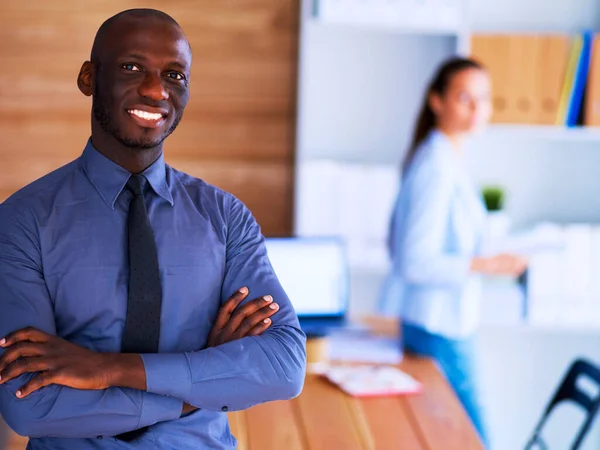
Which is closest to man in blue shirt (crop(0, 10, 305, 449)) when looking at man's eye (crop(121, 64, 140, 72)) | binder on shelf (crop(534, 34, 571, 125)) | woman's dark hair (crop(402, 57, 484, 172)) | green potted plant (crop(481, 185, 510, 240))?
man's eye (crop(121, 64, 140, 72))

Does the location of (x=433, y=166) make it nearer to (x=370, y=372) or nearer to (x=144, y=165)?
(x=370, y=372)

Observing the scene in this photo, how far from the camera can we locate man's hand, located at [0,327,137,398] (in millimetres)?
1171

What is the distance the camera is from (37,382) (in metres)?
1.17

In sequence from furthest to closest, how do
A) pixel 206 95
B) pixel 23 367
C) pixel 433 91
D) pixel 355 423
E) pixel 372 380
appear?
pixel 206 95, pixel 433 91, pixel 372 380, pixel 355 423, pixel 23 367

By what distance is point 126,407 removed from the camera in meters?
1.23

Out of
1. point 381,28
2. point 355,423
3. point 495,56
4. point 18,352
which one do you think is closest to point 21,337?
point 18,352

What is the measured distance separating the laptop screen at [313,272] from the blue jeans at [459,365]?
0.28 metres

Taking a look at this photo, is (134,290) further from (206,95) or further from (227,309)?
(206,95)

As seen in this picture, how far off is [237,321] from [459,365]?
1411mm

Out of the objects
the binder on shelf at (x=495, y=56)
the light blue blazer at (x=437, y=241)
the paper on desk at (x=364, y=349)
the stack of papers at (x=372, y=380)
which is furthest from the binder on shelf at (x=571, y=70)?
the stack of papers at (x=372, y=380)

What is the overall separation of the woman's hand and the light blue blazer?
37 millimetres

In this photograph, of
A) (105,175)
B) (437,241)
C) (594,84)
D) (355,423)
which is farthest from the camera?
(594,84)

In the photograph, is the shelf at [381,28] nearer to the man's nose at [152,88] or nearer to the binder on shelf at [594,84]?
the binder on shelf at [594,84]

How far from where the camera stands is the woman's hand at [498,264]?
101 inches
